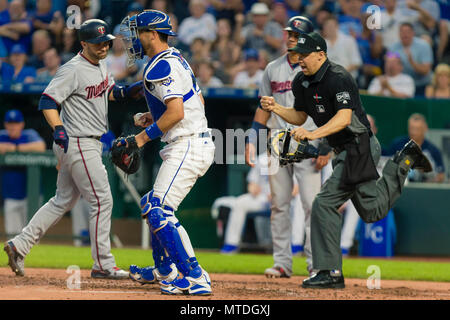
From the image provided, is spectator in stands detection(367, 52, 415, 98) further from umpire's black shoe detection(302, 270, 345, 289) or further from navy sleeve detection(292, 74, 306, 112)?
umpire's black shoe detection(302, 270, 345, 289)

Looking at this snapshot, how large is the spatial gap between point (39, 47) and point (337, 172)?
8.76 metres

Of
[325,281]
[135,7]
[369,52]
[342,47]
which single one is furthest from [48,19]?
[325,281]

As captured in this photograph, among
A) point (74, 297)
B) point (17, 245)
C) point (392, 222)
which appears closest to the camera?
point (74, 297)

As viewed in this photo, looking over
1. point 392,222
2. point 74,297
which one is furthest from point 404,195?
point 74,297

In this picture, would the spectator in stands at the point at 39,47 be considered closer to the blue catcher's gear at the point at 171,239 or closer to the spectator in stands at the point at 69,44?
the spectator in stands at the point at 69,44

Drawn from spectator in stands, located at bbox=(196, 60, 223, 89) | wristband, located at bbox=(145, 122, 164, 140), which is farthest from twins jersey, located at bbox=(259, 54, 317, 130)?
spectator in stands, located at bbox=(196, 60, 223, 89)

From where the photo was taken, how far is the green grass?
792 cm

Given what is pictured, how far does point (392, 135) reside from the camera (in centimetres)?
1110

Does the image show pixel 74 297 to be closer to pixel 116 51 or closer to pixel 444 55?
pixel 116 51

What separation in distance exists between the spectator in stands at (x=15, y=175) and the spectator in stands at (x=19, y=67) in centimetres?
174

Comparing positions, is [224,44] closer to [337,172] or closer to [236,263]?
[236,263]

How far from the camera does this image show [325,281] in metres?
6.18

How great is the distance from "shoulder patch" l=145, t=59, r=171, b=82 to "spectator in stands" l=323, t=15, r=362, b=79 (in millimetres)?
7151

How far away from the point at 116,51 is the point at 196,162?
7.91 meters
